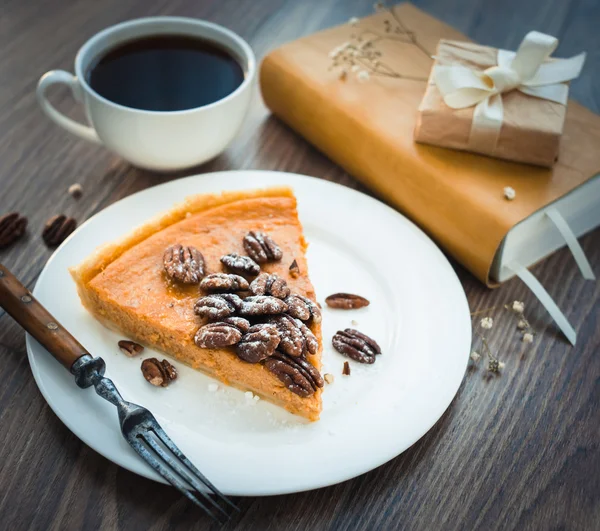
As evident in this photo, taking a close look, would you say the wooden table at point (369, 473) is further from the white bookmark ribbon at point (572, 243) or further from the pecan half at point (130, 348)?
the pecan half at point (130, 348)

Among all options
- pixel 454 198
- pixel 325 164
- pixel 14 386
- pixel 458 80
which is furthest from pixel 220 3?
pixel 14 386

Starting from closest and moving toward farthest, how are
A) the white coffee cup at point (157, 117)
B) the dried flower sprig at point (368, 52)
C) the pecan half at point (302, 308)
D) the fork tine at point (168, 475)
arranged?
the fork tine at point (168, 475)
the pecan half at point (302, 308)
the white coffee cup at point (157, 117)
the dried flower sprig at point (368, 52)

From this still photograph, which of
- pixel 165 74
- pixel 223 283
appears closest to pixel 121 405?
pixel 223 283

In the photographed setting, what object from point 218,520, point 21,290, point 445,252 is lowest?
point 445,252

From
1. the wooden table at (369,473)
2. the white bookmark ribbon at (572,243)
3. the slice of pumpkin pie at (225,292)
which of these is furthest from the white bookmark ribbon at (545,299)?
the slice of pumpkin pie at (225,292)

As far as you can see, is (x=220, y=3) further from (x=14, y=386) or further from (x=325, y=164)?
(x=14, y=386)

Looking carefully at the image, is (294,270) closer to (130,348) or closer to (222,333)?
(222,333)

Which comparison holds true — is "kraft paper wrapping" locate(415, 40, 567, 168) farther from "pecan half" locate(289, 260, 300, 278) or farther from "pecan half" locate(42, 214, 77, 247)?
"pecan half" locate(42, 214, 77, 247)

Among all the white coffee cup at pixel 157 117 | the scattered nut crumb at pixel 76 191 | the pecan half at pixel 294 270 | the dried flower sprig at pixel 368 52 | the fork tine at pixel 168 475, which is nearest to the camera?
the fork tine at pixel 168 475
